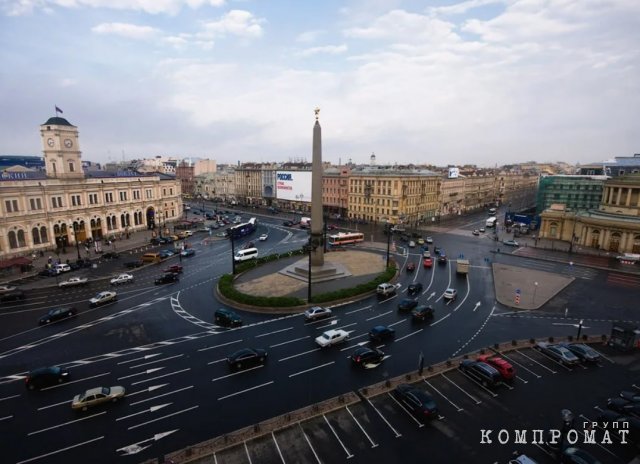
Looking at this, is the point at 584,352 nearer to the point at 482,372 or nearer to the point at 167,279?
the point at 482,372

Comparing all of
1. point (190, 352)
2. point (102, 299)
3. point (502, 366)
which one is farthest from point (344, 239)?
point (502, 366)

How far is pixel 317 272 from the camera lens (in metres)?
47.4

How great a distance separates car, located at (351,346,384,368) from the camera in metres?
26.2

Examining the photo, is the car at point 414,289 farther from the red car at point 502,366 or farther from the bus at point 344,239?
the bus at point 344,239

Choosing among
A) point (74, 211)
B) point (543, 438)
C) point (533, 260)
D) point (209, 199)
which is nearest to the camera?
point (543, 438)

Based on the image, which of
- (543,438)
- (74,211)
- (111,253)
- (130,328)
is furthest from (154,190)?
(543,438)

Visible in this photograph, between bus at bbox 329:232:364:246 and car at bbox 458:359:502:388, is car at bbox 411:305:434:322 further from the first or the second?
bus at bbox 329:232:364:246

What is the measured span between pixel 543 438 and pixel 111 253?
6543 centimetres

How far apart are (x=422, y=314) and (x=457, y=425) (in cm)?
1517

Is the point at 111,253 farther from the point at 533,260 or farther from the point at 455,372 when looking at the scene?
the point at 533,260

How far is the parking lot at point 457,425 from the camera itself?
17.9m

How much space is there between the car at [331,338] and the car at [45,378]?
1858 centimetres

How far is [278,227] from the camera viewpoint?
313 feet

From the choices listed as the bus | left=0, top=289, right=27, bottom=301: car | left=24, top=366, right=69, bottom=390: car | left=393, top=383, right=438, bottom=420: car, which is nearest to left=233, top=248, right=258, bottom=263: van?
the bus
